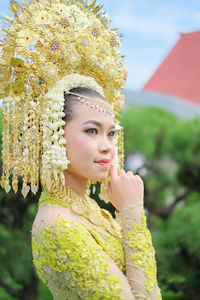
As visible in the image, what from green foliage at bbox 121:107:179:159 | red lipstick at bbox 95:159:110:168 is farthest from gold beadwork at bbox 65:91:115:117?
green foliage at bbox 121:107:179:159

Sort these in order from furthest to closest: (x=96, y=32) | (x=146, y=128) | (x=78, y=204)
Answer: (x=146, y=128)
(x=96, y=32)
(x=78, y=204)

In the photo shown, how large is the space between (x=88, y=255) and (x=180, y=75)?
16.1ft

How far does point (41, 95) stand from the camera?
62.4 inches

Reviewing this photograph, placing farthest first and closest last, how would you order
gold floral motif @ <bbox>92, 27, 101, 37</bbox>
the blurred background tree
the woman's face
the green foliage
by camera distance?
1. the green foliage
2. the blurred background tree
3. gold floral motif @ <bbox>92, 27, 101, 37</bbox>
4. the woman's face

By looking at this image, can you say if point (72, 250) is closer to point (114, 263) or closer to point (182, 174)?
point (114, 263)

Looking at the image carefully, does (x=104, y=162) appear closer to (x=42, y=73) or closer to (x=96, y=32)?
(x=42, y=73)

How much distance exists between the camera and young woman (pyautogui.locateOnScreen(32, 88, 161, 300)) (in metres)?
1.36

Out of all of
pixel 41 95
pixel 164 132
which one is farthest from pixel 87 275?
pixel 164 132

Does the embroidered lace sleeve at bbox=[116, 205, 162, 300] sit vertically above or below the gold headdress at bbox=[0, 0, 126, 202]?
below

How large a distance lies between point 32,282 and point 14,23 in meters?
3.98

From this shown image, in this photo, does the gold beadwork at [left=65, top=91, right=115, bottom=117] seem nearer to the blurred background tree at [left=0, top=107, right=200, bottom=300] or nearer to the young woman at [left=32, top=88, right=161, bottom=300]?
the young woman at [left=32, top=88, right=161, bottom=300]

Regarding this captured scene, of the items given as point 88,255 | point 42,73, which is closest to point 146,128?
point 42,73

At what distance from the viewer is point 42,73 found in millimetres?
1610

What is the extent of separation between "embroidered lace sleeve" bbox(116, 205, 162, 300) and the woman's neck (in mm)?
221
